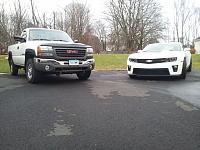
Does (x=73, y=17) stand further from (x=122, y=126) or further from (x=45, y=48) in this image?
(x=122, y=126)

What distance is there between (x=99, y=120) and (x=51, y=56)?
4.88 m

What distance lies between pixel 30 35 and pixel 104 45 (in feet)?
215

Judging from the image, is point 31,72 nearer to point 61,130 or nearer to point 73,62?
point 73,62

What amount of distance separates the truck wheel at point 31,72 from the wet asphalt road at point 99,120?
1.66 meters

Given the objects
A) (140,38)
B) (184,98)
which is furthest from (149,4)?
(184,98)

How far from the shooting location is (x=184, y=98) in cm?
722

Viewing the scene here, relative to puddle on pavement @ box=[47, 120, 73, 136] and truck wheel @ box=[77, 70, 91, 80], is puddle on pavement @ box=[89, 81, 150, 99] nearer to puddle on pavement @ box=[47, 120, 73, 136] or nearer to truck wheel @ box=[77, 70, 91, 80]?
truck wheel @ box=[77, 70, 91, 80]

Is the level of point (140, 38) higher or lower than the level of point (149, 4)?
lower

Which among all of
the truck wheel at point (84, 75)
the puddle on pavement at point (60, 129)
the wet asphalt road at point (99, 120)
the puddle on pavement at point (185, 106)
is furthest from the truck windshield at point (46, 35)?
the puddle on pavement at point (60, 129)

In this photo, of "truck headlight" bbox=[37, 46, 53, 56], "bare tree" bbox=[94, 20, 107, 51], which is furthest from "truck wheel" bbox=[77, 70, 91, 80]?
"bare tree" bbox=[94, 20, 107, 51]

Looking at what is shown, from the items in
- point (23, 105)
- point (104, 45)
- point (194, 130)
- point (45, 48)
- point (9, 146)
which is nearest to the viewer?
point (9, 146)

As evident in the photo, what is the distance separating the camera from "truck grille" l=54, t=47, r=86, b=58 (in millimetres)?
9773

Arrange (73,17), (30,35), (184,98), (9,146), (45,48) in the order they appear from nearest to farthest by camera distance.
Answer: (9,146) < (184,98) < (45,48) < (30,35) < (73,17)

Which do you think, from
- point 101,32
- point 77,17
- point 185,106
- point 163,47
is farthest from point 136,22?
point 185,106
